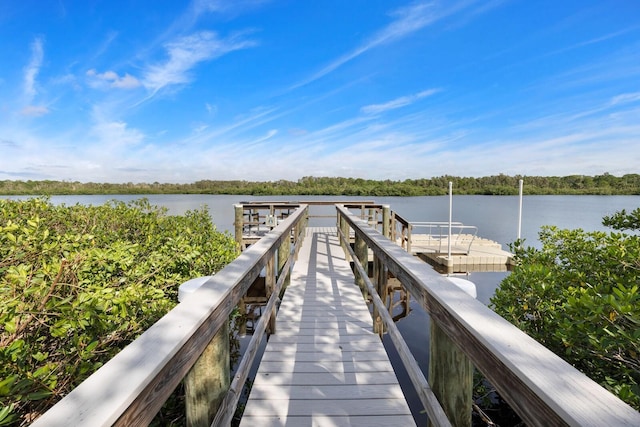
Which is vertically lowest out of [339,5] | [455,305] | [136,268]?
[136,268]

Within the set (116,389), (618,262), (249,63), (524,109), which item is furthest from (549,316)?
(524,109)

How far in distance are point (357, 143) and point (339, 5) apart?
13431 mm

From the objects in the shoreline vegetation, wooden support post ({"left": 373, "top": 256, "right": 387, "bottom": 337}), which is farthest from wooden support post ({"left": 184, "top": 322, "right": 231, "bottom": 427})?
the shoreline vegetation

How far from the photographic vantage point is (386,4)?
1155cm

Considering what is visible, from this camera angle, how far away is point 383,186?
47219mm

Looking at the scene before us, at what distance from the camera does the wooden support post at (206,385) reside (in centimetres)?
117

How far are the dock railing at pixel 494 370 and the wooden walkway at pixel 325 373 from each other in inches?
20.8

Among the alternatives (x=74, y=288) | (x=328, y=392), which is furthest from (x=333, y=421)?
(x=74, y=288)

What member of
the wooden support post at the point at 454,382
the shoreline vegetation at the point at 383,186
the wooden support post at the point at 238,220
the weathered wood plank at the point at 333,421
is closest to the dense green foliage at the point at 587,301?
the wooden support post at the point at 454,382

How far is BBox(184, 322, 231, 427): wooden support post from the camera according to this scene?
1.17 meters

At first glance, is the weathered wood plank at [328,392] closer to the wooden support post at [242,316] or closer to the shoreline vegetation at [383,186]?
the wooden support post at [242,316]

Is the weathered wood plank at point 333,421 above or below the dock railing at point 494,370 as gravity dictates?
below

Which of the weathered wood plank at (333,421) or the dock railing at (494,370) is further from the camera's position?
the weathered wood plank at (333,421)

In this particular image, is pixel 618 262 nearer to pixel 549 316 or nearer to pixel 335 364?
pixel 549 316
